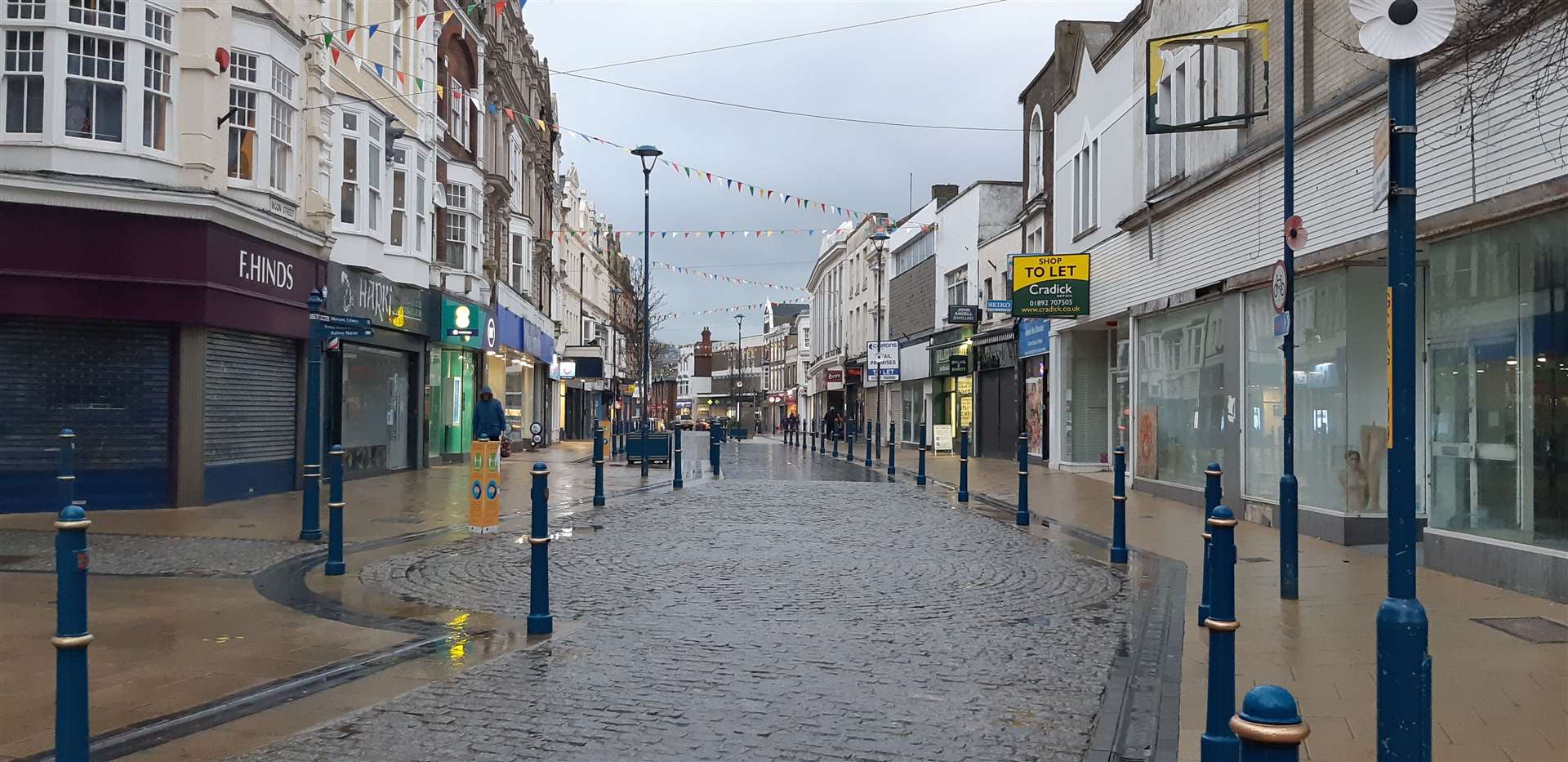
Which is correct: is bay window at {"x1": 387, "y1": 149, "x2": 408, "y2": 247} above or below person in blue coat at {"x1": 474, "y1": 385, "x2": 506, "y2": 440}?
above

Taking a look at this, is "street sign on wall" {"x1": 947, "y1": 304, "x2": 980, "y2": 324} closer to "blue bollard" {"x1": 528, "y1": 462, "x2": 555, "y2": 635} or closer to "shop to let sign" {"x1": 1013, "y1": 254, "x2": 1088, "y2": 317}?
"shop to let sign" {"x1": 1013, "y1": 254, "x2": 1088, "y2": 317}

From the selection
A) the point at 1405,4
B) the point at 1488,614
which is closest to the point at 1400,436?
the point at 1405,4

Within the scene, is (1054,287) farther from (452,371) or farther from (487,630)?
(487,630)

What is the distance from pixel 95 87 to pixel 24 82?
2.53 feet

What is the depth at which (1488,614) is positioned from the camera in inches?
327

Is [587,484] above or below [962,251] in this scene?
below

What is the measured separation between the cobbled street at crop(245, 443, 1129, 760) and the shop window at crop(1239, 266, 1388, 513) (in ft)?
11.6

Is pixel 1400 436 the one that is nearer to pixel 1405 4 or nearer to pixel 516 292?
pixel 1405 4

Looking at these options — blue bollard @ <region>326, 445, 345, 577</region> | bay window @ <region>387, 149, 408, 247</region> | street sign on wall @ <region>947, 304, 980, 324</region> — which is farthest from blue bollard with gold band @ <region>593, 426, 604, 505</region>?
street sign on wall @ <region>947, 304, 980, 324</region>

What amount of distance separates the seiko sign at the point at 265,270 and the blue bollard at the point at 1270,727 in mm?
16807

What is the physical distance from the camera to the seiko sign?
55.3ft

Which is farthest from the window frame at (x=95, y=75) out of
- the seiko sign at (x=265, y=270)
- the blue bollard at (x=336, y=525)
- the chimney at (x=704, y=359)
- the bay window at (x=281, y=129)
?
the chimney at (x=704, y=359)

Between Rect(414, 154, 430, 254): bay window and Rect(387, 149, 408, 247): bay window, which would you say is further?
Rect(414, 154, 430, 254): bay window

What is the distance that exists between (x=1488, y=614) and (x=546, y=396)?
43.6m
